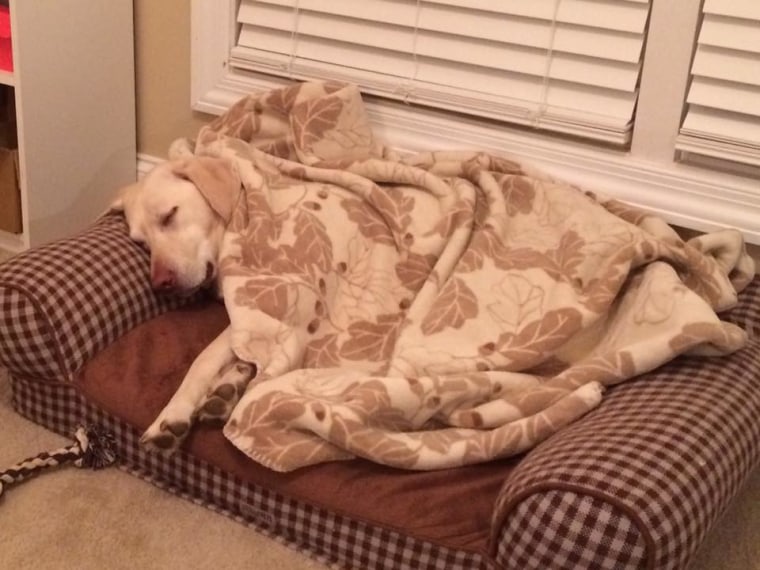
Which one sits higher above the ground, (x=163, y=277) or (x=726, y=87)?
(x=726, y=87)

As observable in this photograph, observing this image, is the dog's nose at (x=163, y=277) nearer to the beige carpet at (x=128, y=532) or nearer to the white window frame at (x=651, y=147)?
the beige carpet at (x=128, y=532)

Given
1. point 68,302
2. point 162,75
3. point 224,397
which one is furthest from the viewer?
point 162,75

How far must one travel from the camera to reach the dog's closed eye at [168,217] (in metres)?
1.88

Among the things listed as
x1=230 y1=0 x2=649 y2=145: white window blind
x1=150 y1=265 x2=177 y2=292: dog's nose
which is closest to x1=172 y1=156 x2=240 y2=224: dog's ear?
x1=150 y1=265 x2=177 y2=292: dog's nose

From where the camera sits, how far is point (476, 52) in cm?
208

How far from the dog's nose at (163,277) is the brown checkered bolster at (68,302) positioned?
2.6 inches

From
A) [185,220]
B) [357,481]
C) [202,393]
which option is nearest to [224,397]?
[202,393]

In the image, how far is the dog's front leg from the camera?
1.60 metres

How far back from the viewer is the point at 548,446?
1.45 m

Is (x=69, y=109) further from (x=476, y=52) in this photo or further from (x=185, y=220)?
(x=476, y=52)

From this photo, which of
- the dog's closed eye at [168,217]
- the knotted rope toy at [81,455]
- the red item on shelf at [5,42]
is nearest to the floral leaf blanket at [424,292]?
the dog's closed eye at [168,217]

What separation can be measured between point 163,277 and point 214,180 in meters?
0.23

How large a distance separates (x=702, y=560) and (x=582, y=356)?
0.42 m

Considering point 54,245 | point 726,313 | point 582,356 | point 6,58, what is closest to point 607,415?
point 582,356
